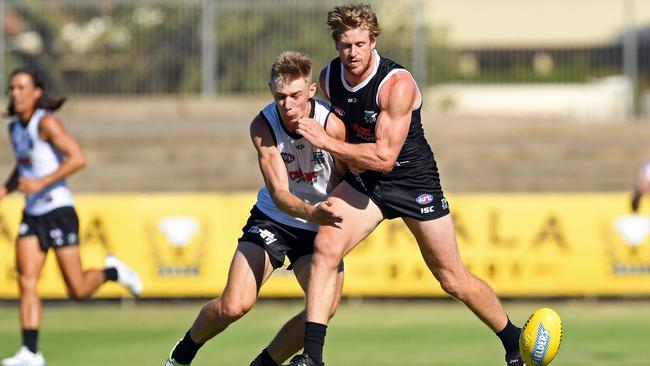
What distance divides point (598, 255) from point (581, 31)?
9.11 metres

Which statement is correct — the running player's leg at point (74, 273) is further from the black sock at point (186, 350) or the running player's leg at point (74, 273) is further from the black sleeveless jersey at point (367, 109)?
the black sleeveless jersey at point (367, 109)

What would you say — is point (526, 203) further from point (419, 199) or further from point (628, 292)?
point (419, 199)

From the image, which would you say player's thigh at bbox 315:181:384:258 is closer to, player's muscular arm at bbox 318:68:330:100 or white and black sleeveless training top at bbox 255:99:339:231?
white and black sleeveless training top at bbox 255:99:339:231

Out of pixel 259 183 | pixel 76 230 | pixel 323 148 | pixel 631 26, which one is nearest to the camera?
pixel 323 148

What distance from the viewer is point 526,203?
17172mm

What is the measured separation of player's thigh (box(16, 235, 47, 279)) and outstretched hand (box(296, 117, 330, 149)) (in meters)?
3.92

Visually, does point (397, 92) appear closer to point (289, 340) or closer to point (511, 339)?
point (289, 340)

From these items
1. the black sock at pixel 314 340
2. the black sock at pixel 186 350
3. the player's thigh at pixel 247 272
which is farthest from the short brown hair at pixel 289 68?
the black sock at pixel 186 350

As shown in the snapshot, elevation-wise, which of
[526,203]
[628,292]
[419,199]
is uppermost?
[419,199]

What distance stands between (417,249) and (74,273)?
6188mm

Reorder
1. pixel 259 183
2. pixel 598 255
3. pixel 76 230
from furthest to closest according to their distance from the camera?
pixel 259 183
pixel 598 255
pixel 76 230

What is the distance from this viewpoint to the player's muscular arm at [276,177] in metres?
8.45

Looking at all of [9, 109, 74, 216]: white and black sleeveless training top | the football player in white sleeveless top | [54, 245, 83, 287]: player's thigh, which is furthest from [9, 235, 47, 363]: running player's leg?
the football player in white sleeveless top

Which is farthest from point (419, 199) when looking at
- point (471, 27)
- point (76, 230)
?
point (471, 27)
